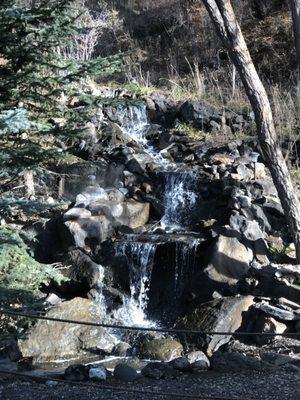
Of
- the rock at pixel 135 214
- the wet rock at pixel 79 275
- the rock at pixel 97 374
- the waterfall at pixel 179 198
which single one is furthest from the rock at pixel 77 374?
the waterfall at pixel 179 198

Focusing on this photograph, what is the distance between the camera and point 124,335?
8.34 meters

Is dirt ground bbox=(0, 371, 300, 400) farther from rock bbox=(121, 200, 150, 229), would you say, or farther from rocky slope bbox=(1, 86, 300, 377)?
rock bbox=(121, 200, 150, 229)

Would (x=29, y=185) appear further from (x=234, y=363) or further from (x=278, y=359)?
(x=278, y=359)

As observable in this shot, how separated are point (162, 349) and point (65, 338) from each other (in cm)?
142

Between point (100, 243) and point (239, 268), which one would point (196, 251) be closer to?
point (239, 268)

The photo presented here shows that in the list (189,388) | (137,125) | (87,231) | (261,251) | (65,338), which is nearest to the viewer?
(189,388)

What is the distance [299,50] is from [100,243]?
454 centimetres

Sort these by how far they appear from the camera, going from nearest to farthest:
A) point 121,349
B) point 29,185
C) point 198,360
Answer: point 198,360 < point 121,349 < point 29,185

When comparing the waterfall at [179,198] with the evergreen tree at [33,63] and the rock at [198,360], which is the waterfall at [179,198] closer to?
the rock at [198,360]

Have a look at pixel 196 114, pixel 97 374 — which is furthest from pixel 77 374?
pixel 196 114

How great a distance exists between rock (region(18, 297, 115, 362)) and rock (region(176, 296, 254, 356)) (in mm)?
Result: 1228

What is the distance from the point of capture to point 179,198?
11148 millimetres

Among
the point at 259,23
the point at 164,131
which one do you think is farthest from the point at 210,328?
the point at 259,23

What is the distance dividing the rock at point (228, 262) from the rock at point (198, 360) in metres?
1.68
